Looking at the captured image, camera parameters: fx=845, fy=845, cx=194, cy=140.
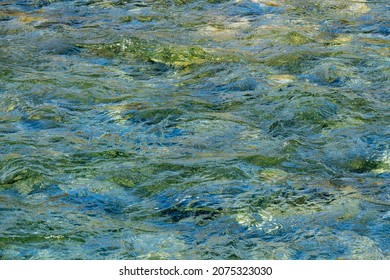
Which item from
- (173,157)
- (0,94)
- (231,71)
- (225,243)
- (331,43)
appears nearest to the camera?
(225,243)

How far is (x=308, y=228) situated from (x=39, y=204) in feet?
4.43

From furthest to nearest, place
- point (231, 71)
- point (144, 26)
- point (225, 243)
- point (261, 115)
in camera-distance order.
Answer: point (144, 26) < point (231, 71) < point (261, 115) < point (225, 243)

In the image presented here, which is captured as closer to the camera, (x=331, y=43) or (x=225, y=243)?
(x=225, y=243)

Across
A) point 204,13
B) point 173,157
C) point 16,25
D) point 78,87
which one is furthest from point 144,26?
point 173,157

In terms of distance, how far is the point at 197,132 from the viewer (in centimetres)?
516

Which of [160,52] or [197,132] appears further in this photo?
[160,52]

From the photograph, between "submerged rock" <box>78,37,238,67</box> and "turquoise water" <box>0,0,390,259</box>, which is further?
"submerged rock" <box>78,37,238,67</box>

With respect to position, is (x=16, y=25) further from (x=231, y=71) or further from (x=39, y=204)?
(x=39, y=204)

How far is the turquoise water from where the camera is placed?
4.01 metres

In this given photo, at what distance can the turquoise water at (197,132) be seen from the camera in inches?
158

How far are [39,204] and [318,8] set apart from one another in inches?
168

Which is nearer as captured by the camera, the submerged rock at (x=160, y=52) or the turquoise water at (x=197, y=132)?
the turquoise water at (x=197, y=132)

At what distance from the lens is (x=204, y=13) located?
7688 mm

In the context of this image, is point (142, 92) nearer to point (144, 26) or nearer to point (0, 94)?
point (0, 94)
